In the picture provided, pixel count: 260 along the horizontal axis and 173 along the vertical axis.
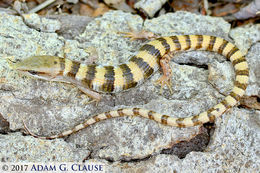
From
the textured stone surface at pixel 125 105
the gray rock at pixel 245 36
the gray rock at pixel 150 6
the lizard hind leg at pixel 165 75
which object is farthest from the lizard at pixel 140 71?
the gray rock at pixel 150 6

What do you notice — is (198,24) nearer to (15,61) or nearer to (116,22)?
(116,22)

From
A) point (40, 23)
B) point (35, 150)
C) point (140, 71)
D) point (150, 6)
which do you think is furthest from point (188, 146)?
point (40, 23)

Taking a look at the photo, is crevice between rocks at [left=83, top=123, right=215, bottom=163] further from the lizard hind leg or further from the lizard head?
the lizard head

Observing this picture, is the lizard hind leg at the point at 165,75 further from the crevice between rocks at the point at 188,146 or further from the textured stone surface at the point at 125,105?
the crevice between rocks at the point at 188,146

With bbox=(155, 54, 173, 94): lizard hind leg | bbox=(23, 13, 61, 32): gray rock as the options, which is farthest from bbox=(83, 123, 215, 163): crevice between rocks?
bbox=(23, 13, 61, 32): gray rock

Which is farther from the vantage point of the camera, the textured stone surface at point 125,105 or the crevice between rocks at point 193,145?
the crevice between rocks at point 193,145

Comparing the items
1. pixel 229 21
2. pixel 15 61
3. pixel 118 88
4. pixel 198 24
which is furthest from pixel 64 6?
pixel 229 21

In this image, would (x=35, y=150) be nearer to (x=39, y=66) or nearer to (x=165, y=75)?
(x=39, y=66)
